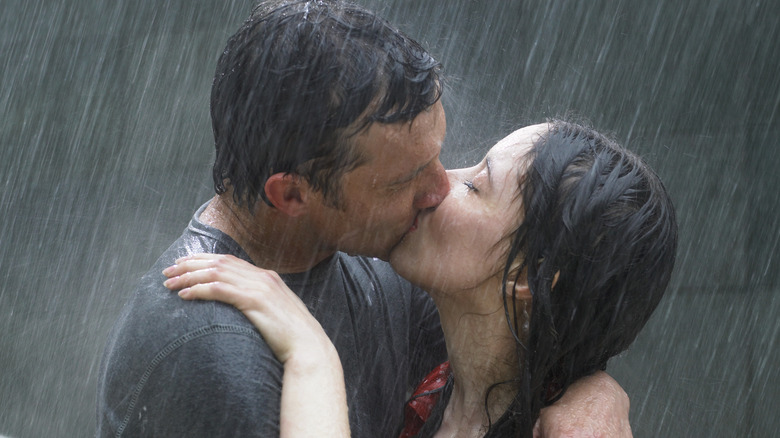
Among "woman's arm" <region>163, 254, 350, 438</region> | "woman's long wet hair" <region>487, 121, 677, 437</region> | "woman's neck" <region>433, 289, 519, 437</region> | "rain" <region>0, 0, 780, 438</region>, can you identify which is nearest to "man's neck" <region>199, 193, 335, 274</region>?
"woman's arm" <region>163, 254, 350, 438</region>

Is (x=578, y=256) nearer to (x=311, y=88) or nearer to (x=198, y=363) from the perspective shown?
(x=311, y=88)

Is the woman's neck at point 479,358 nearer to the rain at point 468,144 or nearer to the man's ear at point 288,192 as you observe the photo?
the man's ear at point 288,192

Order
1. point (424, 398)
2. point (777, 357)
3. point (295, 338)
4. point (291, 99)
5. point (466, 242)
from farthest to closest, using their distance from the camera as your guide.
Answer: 1. point (777, 357)
2. point (424, 398)
3. point (466, 242)
4. point (291, 99)
5. point (295, 338)

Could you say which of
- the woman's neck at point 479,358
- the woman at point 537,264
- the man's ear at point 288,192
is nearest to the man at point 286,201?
the man's ear at point 288,192

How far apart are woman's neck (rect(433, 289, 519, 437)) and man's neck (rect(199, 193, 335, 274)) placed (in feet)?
1.41

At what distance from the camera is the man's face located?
2279 millimetres

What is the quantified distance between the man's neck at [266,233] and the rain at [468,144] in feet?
8.49

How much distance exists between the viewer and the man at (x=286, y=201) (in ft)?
6.33

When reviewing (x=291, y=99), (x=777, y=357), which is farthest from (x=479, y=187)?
(x=777, y=357)

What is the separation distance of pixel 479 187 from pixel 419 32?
10.7 ft

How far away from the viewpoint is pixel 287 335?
2029 millimetres

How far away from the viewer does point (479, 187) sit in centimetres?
246

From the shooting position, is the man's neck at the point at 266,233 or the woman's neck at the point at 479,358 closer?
the man's neck at the point at 266,233

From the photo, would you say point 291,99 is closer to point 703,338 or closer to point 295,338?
point 295,338
